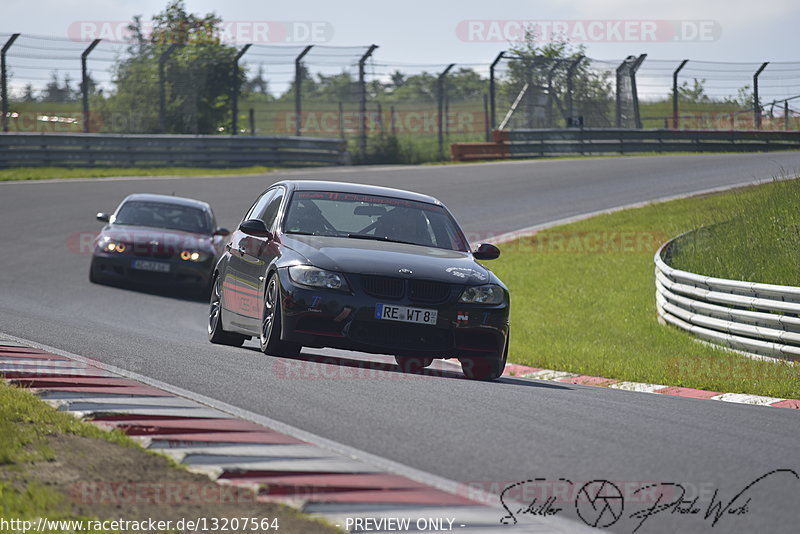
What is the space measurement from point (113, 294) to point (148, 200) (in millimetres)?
2168

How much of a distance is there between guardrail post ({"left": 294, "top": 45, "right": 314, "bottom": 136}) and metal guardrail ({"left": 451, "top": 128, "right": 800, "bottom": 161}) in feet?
16.3

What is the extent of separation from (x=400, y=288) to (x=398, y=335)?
0.35 metres

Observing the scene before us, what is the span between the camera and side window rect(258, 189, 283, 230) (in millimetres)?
10124

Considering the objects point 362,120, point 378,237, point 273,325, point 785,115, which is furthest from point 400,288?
point 785,115

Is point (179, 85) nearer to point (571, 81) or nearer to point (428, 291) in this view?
point (571, 81)

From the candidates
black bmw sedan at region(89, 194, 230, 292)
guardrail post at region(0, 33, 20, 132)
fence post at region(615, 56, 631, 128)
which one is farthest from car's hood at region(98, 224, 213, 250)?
fence post at region(615, 56, 631, 128)

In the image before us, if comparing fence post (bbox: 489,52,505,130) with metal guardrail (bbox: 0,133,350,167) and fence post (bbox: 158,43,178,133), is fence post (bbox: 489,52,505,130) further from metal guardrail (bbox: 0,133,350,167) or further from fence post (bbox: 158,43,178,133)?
fence post (bbox: 158,43,178,133)

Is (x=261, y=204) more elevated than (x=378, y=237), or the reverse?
(x=261, y=204)

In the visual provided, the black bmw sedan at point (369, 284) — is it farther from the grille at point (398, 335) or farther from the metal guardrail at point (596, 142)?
the metal guardrail at point (596, 142)

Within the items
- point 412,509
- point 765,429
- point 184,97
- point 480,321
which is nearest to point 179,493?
point 412,509

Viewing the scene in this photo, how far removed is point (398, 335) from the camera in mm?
8555

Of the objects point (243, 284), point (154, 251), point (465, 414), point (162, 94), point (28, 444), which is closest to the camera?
point (28, 444)

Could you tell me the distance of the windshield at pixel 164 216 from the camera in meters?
18.2
